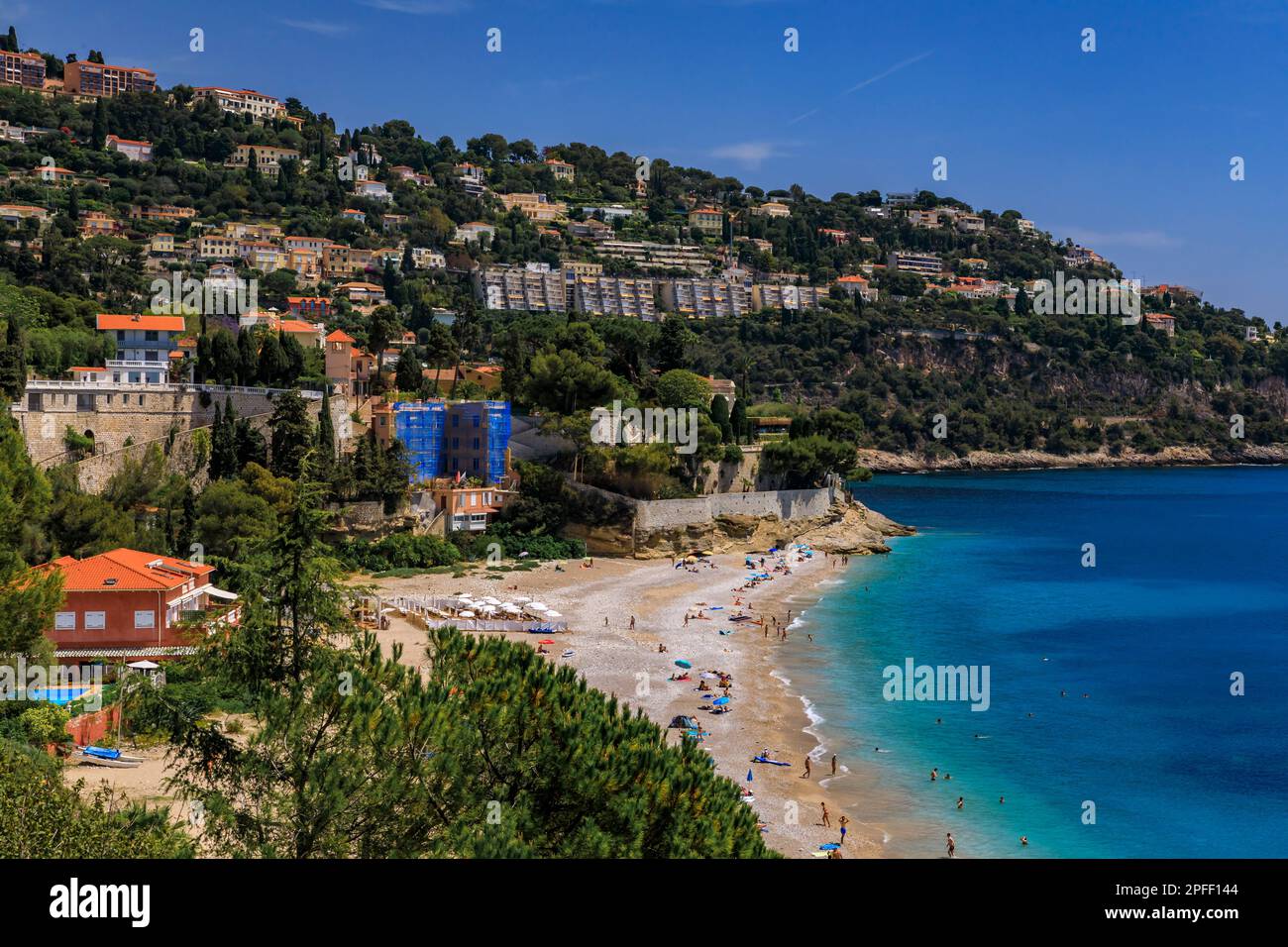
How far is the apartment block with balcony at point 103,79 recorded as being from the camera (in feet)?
429

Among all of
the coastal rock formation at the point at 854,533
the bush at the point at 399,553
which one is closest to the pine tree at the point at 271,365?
the bush at the point at 399,553

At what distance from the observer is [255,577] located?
12.3m

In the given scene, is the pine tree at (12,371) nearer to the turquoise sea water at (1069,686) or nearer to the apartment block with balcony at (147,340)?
the apartment block with balcony at (147,340)

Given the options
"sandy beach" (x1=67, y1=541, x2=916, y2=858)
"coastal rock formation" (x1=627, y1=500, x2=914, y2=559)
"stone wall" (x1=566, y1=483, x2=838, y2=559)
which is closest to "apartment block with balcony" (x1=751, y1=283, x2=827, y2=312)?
"coastal rock formation" (x1=627, y1=500, x2=914, y2=559)

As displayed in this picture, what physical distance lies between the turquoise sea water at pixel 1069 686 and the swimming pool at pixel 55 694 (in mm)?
13500

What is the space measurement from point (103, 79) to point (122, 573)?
12612 centimetres

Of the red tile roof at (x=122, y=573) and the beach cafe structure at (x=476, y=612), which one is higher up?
the red tile roof at (x=122, y=573)

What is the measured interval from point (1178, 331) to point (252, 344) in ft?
460

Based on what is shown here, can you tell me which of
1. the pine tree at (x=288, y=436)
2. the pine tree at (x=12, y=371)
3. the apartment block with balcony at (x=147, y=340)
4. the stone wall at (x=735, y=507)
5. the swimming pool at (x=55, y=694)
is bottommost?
the swimming pool at (x=55, y=694)

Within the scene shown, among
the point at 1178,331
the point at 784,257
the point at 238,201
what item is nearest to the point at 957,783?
the point at 238,201

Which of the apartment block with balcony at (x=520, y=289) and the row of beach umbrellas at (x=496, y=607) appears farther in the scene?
the apartment block with balcony at (x=520, y=289)

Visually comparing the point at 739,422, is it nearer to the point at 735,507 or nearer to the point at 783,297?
the point at 735,507

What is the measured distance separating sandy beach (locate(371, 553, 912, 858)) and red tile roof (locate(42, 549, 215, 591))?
5.48 metres
